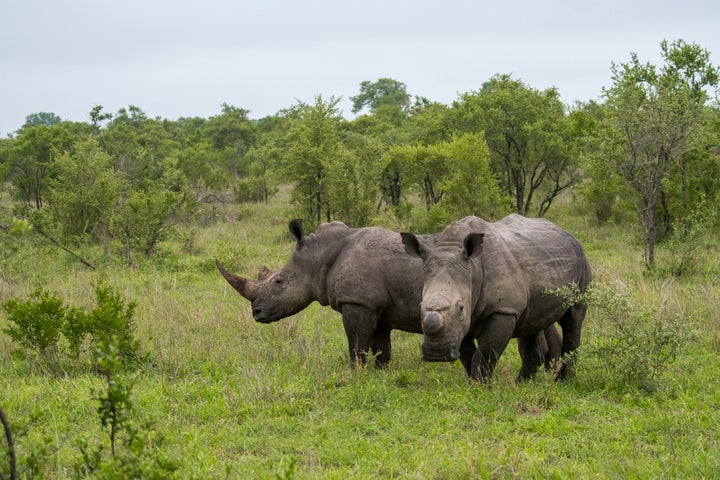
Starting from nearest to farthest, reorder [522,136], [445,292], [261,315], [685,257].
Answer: [445,292] < [261,315] < [685,257] < [522,136]

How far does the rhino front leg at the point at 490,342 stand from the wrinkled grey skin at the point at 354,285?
0.74m

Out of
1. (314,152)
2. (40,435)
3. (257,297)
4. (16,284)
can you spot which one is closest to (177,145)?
(314,152)

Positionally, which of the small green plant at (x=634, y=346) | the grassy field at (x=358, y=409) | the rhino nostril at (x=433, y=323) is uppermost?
the rhino nostril at (x=433, y=323)

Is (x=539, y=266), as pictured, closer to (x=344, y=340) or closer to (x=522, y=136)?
(x=344, y=340)

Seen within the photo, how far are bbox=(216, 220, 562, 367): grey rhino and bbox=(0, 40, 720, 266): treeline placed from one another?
6.22 meters

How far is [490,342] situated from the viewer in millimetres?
6891

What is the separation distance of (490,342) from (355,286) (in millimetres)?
1481

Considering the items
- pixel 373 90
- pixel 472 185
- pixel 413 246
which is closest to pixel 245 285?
pixel 413 246

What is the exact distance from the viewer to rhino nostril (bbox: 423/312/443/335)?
606cm

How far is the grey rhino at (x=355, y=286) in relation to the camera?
7.54 metres

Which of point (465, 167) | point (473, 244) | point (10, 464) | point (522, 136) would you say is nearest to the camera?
point (10, 464)

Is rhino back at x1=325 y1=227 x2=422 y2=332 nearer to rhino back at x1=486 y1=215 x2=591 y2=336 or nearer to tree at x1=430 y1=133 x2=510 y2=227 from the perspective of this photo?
rhino back at x1=486 y1=215 x2=591 y2=336

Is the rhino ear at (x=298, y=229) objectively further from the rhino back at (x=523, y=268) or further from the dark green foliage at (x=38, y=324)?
the dark green foliage at (x=38, y=324)

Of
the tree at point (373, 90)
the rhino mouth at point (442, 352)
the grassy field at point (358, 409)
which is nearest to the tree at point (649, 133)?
the grassy field at point (358, 409)
